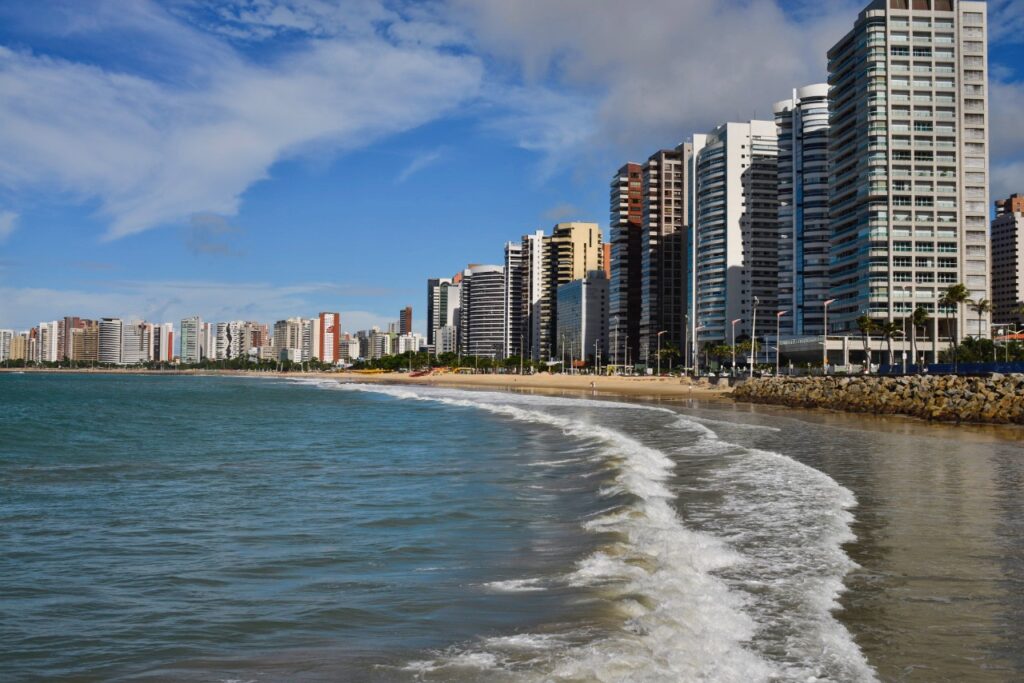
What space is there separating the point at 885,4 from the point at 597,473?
368ft

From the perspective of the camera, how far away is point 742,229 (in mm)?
153250

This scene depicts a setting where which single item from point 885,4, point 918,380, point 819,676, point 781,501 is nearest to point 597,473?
point 781,501

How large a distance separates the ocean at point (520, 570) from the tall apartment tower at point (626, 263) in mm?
168648

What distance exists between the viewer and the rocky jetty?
38.2 meters

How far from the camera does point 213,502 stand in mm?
15609

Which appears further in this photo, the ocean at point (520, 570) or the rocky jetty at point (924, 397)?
the rocky jetty at point (924, 397)

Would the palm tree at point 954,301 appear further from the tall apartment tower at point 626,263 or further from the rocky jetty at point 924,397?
the tall apartment tower at point 626,263

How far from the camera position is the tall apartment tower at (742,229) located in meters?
152

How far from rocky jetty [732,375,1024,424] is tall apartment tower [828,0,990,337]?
54852mm

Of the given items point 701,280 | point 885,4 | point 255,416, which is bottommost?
point 255,416

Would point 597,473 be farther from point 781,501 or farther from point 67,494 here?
point 67,494

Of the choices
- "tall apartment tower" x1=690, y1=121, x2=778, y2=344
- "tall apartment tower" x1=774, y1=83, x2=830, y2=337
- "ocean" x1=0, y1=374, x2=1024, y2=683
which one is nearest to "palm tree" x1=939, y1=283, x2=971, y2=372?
"tall apartment tower" x1=774, y1=83, x2=830, y2=337

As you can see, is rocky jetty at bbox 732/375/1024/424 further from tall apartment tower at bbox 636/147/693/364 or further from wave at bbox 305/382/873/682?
tall apartment tower at bbox 636/147/693/364

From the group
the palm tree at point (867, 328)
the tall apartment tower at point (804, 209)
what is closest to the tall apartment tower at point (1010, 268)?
the tall apartment tower at point (804, 209)
